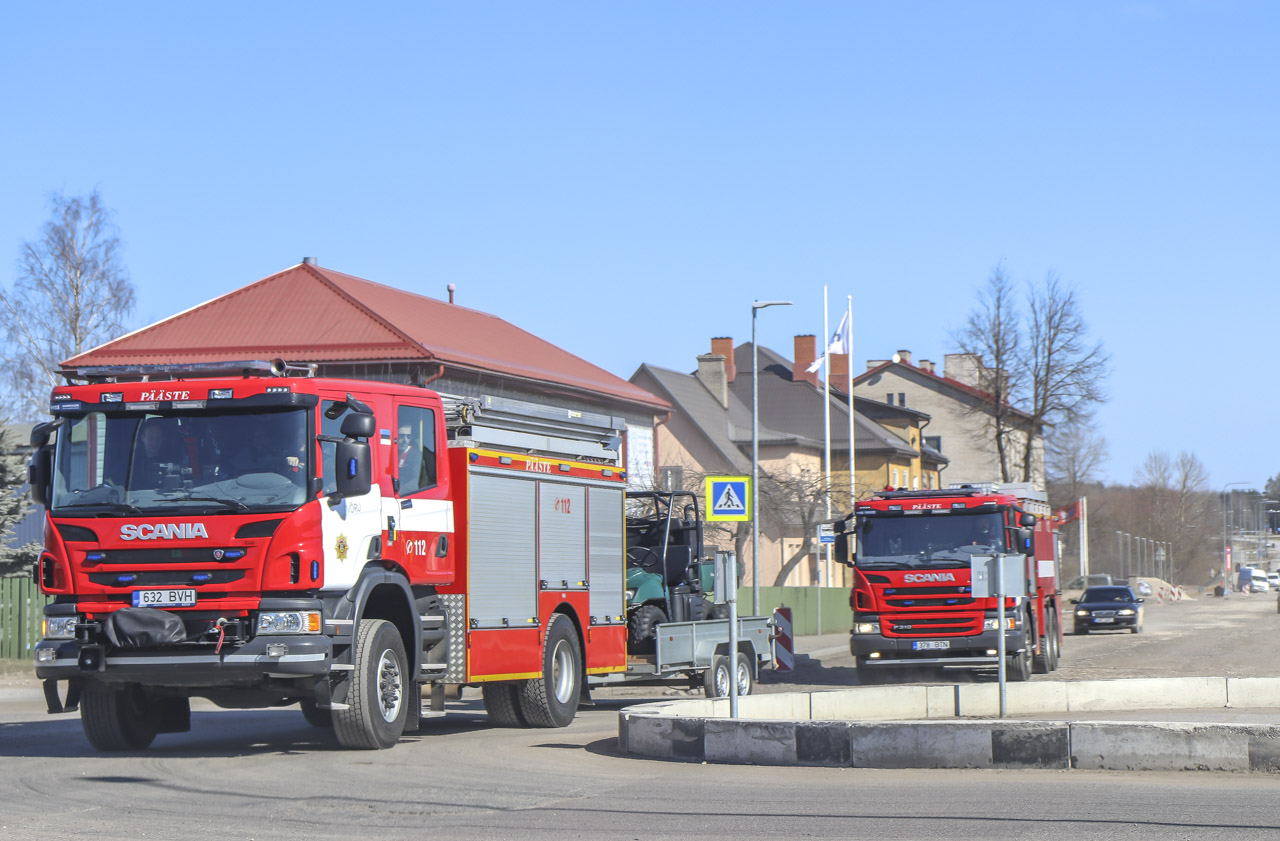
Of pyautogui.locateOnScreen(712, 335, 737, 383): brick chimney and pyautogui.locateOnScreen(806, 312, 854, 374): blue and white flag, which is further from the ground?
pyautogui.locateOnScreen(712, 335, 737, 383): brick chimney

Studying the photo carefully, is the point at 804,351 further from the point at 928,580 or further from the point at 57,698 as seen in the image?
the point at 57,698

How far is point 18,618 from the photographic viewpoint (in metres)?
27.3

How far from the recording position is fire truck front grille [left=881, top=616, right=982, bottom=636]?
22.7 meters

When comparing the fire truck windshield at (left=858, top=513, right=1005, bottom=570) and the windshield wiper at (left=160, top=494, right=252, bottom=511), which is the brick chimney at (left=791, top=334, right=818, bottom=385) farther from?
the windshield wiper at (left=160, top=494, right=252, bottom=511)

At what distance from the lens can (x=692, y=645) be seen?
18.6m

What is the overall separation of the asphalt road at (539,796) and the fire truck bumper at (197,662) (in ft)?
2.40

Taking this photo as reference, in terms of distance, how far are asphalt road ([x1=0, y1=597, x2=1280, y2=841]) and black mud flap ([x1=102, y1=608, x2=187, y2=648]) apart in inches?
40.0

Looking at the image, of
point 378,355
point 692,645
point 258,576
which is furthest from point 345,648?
point 378,355

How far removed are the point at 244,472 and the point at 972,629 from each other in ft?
43.1

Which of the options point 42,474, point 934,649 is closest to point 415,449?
point 42,474

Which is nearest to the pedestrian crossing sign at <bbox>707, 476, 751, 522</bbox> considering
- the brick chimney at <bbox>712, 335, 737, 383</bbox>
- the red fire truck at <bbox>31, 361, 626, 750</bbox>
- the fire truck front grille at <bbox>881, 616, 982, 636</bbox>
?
the fire truck front grille at <bbox>881, 616, 982, 636</bbox>

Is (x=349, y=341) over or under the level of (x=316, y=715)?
over

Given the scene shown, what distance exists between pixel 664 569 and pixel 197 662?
7743 mm

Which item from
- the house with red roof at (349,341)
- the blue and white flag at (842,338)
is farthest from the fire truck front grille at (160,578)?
the blue and white flag at (842,338)
